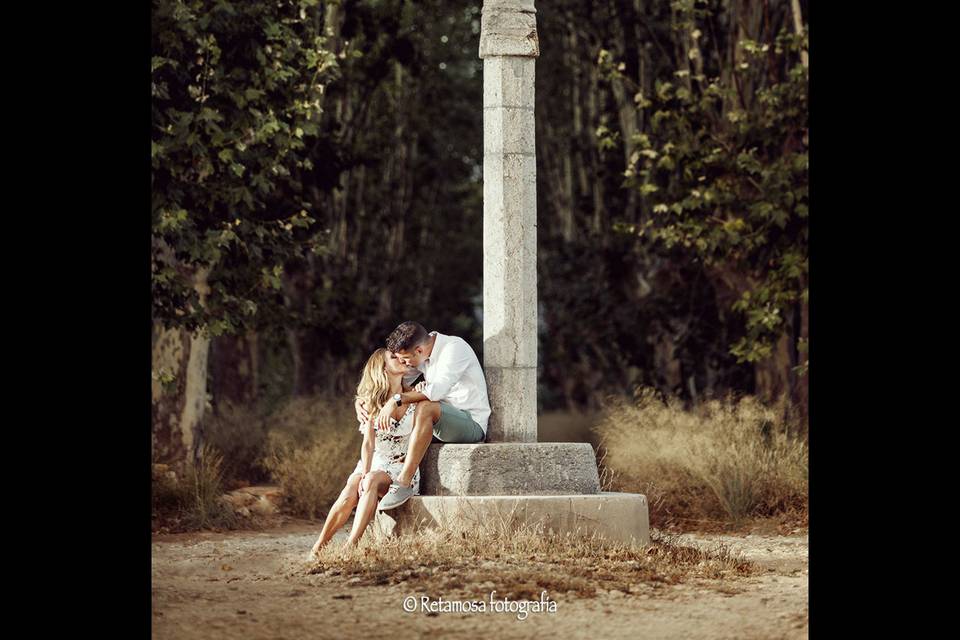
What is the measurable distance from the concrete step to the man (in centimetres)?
20

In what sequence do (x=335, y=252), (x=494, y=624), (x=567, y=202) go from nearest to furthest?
(x=494, y=624), (x=335, y=252), (x=567, y=202)

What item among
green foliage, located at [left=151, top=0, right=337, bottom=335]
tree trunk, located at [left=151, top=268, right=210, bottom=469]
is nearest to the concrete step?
green foliage, located at [left=151, top=0, right=337, bottom=335]

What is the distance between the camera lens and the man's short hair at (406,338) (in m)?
11.1

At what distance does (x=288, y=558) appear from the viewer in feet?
38.9

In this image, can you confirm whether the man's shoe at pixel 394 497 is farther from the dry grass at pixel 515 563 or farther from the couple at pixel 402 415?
the dry grass at pixel 515 563

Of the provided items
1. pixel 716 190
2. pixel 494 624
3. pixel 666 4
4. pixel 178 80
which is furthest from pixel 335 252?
pixel 494 624

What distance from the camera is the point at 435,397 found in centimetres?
1118

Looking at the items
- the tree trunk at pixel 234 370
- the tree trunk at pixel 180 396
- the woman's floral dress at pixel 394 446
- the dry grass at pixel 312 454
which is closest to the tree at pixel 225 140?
the tree trunk at pixel 180 396

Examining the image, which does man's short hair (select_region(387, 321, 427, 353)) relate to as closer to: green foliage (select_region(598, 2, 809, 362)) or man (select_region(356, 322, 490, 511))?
man (select_region(356, 322, 490, 511))

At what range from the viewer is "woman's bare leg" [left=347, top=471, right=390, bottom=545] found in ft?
35.4

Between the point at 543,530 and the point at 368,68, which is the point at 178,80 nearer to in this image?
the point at 543,530

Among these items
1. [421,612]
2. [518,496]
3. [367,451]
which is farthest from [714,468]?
[421,612]

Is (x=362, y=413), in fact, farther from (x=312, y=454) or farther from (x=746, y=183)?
(x=746, y=183)

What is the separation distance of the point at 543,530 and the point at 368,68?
46.2ft
